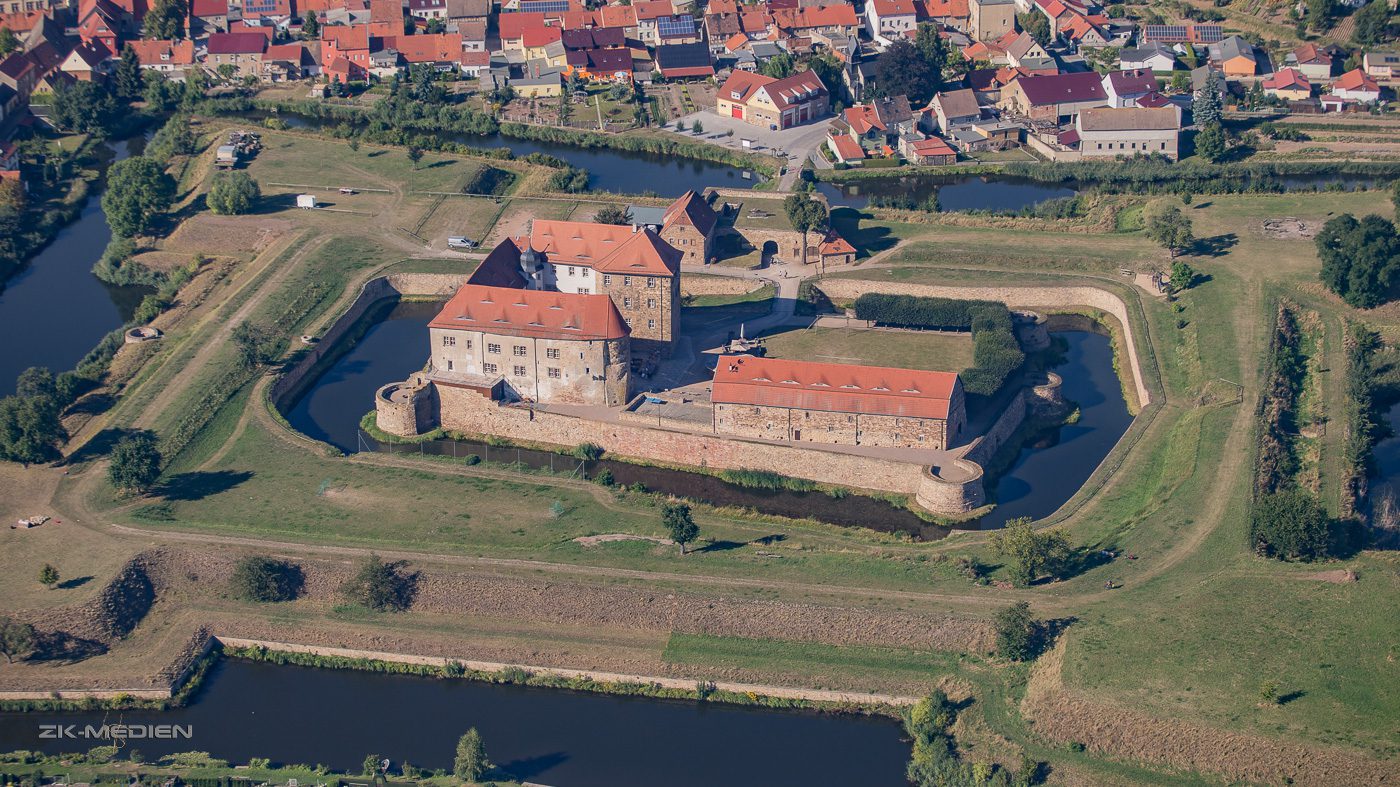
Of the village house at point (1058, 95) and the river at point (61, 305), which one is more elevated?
the village house at point (1058, 95)

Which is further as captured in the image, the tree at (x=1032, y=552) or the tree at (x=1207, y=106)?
the tree at (x=1207, y=106)

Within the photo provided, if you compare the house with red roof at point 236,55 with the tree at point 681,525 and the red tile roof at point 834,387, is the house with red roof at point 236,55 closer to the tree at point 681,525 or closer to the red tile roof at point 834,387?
the red tile roof at point 834,387

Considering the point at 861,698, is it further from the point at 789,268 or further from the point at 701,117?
the point at 701,117

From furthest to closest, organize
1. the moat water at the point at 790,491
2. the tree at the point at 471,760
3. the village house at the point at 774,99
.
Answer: the village house at the point at 774,99 < the moat water at the point at 790,491 < the tree at the point at 471,760

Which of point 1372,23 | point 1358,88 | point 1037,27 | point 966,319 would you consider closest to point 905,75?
point 1037,27

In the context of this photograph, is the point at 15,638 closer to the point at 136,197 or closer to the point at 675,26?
the point at 136,197

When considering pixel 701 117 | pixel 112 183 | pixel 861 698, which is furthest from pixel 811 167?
pixel 861 698

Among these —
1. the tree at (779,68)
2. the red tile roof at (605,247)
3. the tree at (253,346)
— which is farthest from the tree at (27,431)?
the tree at (779,68)
